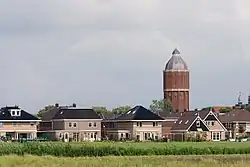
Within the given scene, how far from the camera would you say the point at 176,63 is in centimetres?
18112

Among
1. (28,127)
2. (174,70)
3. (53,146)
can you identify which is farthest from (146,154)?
(174,70)

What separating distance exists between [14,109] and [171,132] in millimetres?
27626

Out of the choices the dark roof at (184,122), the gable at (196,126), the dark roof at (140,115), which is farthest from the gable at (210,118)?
the dark roof at (140,115)

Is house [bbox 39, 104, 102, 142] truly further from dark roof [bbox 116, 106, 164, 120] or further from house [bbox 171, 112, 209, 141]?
house [bbox 171, 112, 209, 141]

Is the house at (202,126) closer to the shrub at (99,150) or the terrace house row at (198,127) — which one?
the terrace house row at (198,127)

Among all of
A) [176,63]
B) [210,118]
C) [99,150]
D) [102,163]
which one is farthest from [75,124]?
[102,163]

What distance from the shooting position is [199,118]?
4801 inches

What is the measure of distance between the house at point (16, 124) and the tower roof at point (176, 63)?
67.1 meters

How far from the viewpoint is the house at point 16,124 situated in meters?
118

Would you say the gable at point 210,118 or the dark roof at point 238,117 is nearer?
the gable at point 210,118

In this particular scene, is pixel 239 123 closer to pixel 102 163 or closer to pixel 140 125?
pixel 140 125

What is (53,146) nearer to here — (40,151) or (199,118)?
(40,151)

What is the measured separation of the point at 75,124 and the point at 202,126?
20782mm

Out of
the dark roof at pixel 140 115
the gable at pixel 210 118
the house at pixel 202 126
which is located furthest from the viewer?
the gable at pixel 210 118
